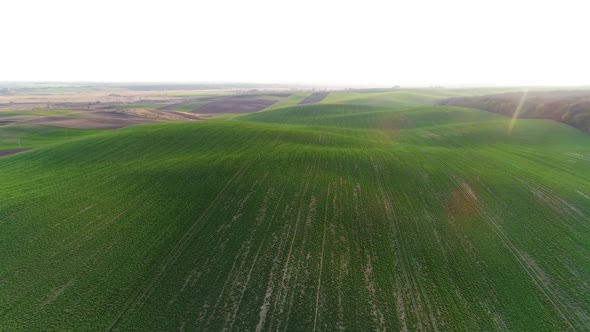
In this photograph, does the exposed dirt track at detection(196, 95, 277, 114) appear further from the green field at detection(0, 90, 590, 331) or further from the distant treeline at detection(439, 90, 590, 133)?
the distant treeline at detection(439, 90, 590, 133)

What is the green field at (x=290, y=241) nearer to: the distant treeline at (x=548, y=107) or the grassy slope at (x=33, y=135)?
the grassy slope at (x=33, y=135)

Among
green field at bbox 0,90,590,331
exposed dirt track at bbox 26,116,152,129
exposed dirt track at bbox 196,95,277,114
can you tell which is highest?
green field at bbox 0,90,590,331

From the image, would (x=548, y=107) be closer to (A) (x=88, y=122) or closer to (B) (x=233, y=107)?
(B) (x=233, y=107)

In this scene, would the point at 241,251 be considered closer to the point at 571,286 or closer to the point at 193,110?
the point at 571,286

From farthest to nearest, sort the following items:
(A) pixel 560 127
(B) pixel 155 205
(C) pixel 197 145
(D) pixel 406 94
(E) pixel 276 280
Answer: (D) pixel 406 94, (A) pixel 560 127, (C) pixel 197 145, (B) pixel 155 205, (E) pixel 276 280

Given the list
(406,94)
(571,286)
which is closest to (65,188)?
(571,286)

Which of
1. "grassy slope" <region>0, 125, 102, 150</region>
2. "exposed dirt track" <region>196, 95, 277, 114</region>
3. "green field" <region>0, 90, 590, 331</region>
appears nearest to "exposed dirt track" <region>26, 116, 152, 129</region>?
"grassy slope" <region>0, 125, 102, 150</region>

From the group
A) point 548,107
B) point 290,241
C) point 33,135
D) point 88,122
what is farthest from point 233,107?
point 290,241

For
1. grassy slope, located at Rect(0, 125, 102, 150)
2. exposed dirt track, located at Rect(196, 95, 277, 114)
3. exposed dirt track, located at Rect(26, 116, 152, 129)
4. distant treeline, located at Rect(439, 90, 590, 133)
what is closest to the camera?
grassy slope, located at Rect(0, 125, 102, 150)
